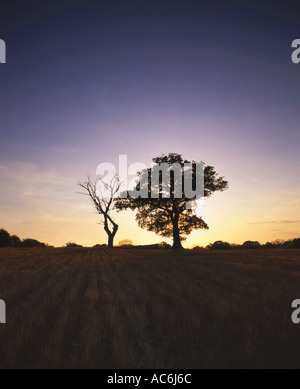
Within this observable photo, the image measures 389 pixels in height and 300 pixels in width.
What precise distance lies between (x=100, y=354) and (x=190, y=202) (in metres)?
29.8

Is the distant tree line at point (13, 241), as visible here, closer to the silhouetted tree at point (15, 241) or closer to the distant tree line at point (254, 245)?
the silhouetted tree at point (15, 241)

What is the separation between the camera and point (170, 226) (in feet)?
111

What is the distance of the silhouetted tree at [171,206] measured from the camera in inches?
1266

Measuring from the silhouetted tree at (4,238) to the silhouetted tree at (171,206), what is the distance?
1851cm

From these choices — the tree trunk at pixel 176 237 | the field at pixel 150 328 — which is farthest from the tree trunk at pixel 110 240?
the field at pixel 150 328

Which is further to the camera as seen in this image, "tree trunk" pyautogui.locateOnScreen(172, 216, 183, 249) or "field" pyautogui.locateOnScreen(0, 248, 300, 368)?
"tree trunk" pyautogui.locateOnScreen(172, 216, 183, 249)

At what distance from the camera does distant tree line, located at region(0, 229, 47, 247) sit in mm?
35531

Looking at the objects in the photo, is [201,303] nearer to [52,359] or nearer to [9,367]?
[52,359]

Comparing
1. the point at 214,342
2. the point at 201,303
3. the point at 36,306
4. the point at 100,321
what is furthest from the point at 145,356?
the point at 36,306

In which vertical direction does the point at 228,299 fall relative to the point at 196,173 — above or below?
below

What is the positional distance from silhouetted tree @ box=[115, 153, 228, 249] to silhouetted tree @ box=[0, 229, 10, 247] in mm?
18509
